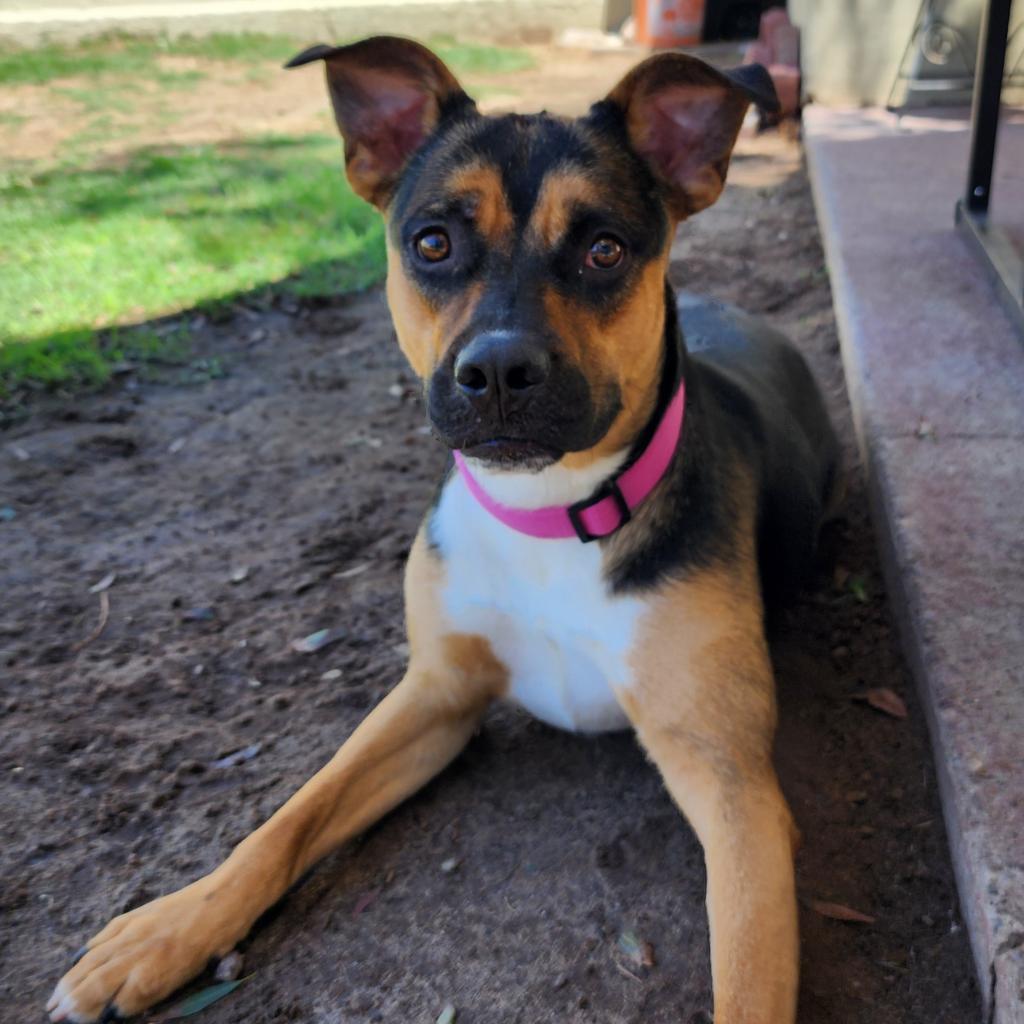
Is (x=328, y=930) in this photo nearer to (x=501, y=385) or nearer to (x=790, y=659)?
(x=501, y=385)

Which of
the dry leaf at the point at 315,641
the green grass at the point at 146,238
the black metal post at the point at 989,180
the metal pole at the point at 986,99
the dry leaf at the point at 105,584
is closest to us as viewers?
the dry leaf at the point at 315,641

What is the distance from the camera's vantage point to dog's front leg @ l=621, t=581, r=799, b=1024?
2.35 meters

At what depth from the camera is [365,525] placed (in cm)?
440

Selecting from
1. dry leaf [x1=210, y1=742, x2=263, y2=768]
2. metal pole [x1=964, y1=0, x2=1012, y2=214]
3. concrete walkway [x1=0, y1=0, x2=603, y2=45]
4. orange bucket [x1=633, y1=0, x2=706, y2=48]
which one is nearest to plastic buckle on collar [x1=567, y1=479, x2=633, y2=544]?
dry leaf [x1=210, y1=742, x2=263, y2=768]

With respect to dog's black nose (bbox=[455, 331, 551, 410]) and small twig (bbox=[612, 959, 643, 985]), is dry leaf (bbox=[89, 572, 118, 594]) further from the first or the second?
small twig (bbox=[612, 959, 643, 985])

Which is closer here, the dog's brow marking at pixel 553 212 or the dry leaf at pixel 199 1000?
the dry leaf at pixel 199 1000

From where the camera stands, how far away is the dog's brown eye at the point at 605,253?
2.69 metres

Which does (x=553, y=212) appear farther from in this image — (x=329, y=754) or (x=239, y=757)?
(x=239, y=757)

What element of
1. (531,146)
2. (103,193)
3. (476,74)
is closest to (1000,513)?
(531,146)

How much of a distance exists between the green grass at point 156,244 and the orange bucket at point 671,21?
526 cm

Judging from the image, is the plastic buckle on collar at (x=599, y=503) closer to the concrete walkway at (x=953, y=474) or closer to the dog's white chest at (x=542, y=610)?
the dog's white chest at (x=542, y=610)

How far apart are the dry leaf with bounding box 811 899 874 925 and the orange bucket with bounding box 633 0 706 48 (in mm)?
11803

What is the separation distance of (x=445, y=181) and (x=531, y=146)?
0.75 feet

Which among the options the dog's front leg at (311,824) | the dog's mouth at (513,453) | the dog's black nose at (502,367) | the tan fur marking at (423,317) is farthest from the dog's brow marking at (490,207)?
the dog's front leg at (311,824)
